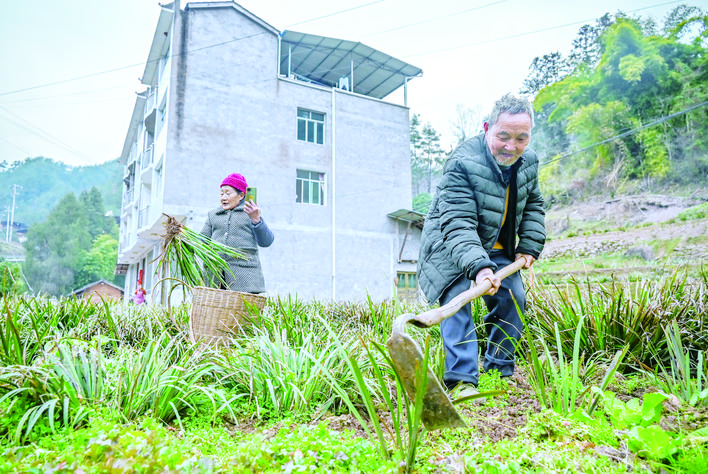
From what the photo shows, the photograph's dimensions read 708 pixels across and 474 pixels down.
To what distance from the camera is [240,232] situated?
4.04 meters

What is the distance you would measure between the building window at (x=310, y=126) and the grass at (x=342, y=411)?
1320 centimetres

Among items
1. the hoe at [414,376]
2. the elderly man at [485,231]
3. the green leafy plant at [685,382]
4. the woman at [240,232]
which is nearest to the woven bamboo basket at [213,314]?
the woman at [240,232]

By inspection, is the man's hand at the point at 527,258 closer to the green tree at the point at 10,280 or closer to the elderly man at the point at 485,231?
the elderly man at the point at 485,231

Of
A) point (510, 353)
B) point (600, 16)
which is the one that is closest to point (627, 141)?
point (600, 16)

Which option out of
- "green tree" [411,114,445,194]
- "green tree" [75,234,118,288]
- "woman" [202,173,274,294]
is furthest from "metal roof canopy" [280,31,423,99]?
"green tree" [75,234,118,288]

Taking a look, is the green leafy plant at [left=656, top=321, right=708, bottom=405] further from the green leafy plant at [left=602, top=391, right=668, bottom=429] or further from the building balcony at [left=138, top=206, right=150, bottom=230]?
the building balcony at [left=138, top=206, right=150, bottom=230]

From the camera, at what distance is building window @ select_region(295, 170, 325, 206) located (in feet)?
50.1

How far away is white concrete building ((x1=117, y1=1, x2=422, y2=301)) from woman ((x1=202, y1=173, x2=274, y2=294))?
28.6 ft

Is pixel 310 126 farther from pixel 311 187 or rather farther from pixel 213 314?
pixel 213 314

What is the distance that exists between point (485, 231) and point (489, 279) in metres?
0.48

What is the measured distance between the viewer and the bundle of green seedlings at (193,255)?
3.53 meters

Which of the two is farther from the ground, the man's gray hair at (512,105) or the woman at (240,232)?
the man's gray hair at (512,105)

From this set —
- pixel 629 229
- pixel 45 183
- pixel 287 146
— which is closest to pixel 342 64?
pixel 287 146

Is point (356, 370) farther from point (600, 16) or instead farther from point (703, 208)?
point (600, 16)
